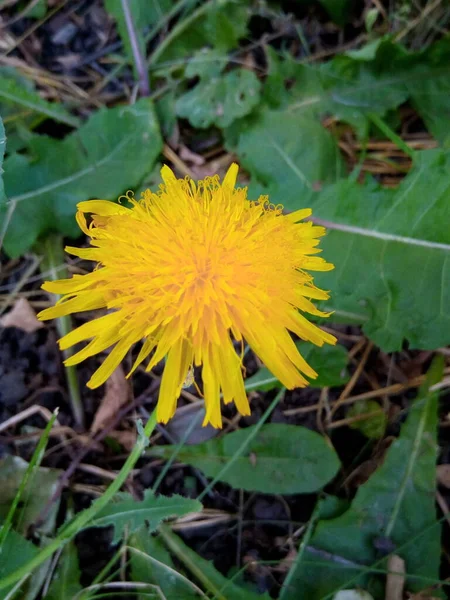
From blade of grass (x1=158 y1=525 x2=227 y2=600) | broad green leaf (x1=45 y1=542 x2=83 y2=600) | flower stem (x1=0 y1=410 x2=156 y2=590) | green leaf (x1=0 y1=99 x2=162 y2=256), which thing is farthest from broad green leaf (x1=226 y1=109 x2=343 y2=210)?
broad green leaf (x1=45 y1=542 x2=83 y2=600)

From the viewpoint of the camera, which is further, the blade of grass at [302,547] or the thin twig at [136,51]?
the thin twig at [136,51]

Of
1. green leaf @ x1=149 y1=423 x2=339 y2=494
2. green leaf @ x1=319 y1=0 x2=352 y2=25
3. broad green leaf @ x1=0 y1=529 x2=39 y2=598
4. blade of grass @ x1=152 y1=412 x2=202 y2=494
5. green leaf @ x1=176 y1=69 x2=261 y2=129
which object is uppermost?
green leaf @ x1=319 y1=0 x2=352 y2=25

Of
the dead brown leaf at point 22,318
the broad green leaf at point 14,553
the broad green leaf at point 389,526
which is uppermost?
the dead brown leaf at point 22,318

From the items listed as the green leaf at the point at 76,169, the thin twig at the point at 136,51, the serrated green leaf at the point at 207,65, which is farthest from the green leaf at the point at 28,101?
the serrated green leaf at the point at 207,65

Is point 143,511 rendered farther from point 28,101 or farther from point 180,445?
point 28,101

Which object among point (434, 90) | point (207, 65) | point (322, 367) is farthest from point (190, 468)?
point (434, 90)

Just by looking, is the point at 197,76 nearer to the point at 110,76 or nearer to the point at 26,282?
the point at 110,76

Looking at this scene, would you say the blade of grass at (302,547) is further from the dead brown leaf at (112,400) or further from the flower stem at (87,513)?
the dead brown leaf at (112,400)

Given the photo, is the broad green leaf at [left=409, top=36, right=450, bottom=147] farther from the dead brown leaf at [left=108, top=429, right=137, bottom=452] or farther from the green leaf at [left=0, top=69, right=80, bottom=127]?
the dead brown leaf at [left=108, top=429, right=137, bottom=452]
